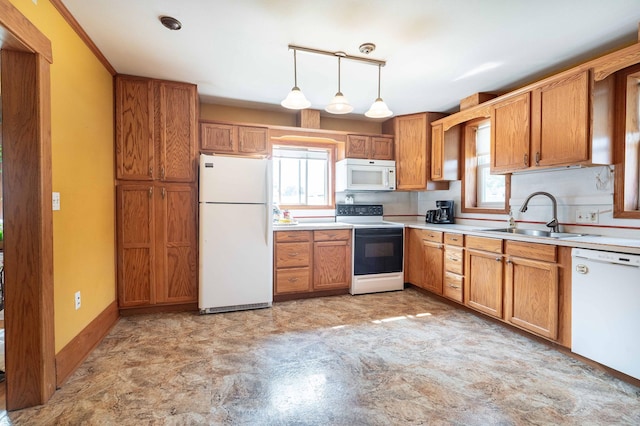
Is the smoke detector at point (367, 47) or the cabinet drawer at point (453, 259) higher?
the smoke detector at point (367, 47)

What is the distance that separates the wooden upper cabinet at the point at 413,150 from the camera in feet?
12.5

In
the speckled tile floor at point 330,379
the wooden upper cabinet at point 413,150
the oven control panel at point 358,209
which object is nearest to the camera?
the speckled tile floor at point 330,379

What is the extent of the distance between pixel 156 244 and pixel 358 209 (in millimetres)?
2522

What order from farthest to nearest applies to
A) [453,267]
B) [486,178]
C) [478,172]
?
[478,172] < [486,178] < [453,267]

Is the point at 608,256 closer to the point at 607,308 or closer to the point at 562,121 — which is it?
the point at 607,308

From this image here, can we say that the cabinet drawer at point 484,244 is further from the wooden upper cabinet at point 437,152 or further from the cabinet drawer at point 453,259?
the wooden upper cabinet at point 437,152

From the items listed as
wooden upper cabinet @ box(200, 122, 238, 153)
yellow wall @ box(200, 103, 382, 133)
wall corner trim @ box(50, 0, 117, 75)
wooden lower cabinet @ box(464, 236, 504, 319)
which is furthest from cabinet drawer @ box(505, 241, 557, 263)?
wall corner trim @ box(50, 0, 117, 75)

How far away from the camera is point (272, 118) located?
12.8 ft

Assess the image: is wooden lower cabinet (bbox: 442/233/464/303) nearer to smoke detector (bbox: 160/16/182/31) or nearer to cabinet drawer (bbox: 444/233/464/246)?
cabinet drawer (bbox: 444/233/464/246)

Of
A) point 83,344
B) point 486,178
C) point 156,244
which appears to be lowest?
point 83,344

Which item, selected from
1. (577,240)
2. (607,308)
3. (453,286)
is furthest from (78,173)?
(607,308)

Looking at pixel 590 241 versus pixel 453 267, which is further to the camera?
pixel 453 267

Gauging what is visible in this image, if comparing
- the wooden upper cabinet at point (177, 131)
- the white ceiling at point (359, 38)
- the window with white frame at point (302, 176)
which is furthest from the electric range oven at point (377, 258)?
the wooden upper cabinet at point (177, 131)

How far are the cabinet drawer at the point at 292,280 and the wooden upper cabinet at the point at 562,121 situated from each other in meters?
2.53
